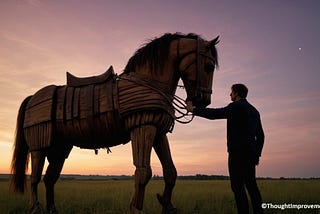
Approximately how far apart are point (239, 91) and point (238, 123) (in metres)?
0.57

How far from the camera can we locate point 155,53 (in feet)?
18.5

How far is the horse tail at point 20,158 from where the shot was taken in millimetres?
7270

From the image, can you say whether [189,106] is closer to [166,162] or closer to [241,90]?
[241,90]

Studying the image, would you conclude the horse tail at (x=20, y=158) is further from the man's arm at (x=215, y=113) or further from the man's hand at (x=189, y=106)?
the man's arm at (x=215, y=113)

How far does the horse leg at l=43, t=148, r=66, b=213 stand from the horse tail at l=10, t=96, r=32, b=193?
66cm

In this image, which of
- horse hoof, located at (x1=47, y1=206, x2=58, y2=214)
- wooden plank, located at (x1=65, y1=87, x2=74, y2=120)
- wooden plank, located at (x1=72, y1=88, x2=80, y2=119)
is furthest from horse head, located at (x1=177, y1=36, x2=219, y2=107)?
horse hoof, located at (x1=47, y1=206, x2=58, y2=214)

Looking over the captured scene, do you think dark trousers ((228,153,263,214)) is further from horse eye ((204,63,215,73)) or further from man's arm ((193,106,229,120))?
horse eye ((204,63,215,73))

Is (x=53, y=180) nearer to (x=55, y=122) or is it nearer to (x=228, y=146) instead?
(x=55, y=122)

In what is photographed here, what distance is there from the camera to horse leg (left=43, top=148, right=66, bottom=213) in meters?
7.04

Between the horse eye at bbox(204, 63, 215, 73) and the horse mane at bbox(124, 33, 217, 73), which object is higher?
the horse mane at bbox(124, 33, 217, 73)

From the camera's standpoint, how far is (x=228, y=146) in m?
5.28

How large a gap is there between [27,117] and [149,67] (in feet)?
10.2

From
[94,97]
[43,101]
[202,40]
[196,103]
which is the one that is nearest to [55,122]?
[43,101]

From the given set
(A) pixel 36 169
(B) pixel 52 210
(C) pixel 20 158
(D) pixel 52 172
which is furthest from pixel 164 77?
(C) pixel 20 158
